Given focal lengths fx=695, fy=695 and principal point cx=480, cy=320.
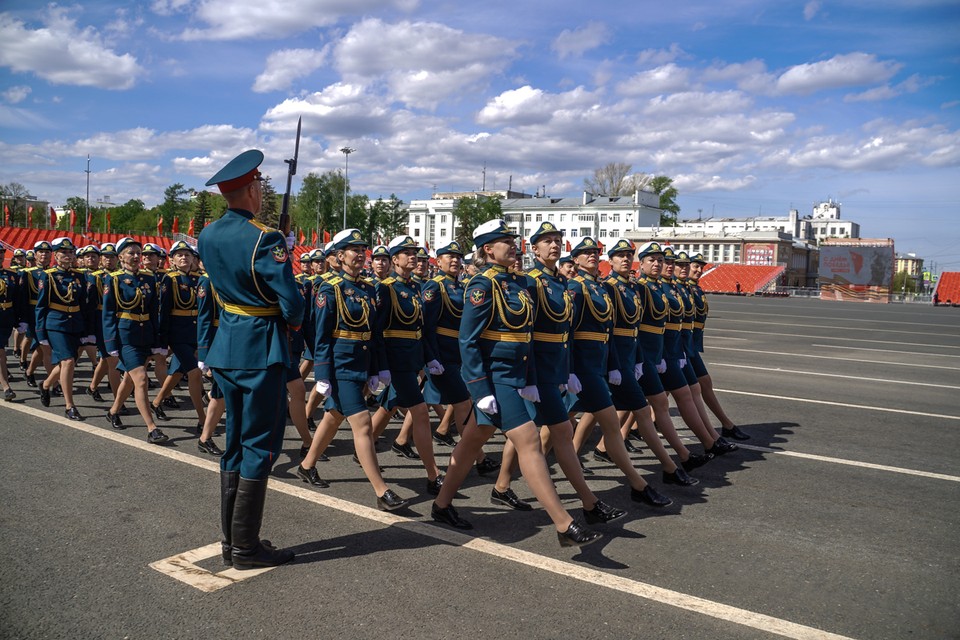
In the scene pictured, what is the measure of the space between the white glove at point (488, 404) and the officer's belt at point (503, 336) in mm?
413

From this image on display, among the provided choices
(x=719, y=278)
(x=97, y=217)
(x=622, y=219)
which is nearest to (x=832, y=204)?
(x=622, y=219)

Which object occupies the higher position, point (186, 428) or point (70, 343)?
point (70, 343)

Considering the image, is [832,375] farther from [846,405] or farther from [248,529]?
[248,529]

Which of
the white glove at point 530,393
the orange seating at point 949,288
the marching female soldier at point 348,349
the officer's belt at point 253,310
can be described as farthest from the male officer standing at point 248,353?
the orange seating at point 949,288

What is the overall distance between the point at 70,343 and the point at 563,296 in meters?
6.79

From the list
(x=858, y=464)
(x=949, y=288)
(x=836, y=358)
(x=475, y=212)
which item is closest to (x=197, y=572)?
(x=858, y=464)

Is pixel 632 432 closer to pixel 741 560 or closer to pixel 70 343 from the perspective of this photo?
pixel 741 560

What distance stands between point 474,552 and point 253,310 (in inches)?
82.0

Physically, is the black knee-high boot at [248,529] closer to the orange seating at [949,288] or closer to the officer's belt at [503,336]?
the officer's belt at [503,336]

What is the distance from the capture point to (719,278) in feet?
212

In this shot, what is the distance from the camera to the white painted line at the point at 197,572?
3.96 m

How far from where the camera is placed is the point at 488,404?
14.7ft

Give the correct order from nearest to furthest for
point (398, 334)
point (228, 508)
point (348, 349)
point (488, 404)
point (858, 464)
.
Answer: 1. point (228, 508)
2. point (488, 404)
3. point (348, 349)
4. point (398, 334)
5. point (858, 464)

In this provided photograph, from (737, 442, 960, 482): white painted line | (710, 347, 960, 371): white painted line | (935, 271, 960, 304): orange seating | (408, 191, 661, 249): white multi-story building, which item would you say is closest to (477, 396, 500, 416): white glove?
(737, 442, 960, 482): white painted line
